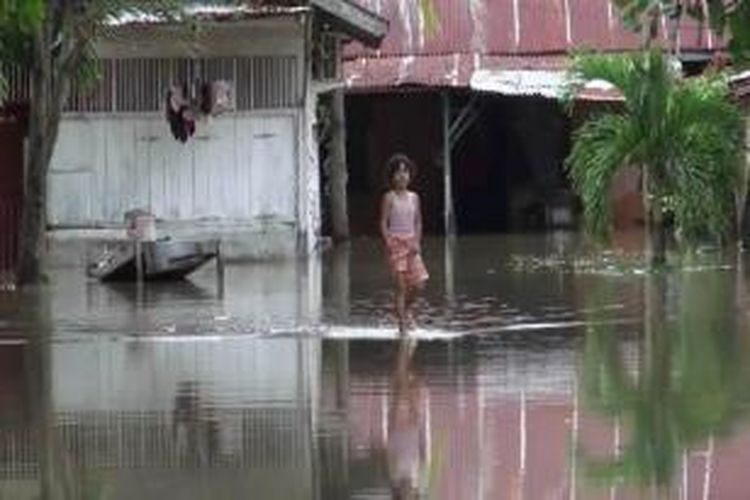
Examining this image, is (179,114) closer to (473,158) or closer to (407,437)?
(473,158)

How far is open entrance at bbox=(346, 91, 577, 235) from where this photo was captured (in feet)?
111

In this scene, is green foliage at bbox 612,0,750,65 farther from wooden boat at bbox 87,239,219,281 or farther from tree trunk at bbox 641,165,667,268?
tree trunk at bbox 641,165,667,268

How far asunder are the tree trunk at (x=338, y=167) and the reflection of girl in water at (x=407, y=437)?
17.0m

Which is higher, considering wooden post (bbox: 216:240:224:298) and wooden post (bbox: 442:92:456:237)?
wooden post (bbox: 442:92:456:237)

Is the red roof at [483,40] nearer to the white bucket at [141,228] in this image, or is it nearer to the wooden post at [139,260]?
the white bucket at [141,228]

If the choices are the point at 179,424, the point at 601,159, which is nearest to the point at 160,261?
the point at 601,159

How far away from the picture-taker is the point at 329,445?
9.11 m

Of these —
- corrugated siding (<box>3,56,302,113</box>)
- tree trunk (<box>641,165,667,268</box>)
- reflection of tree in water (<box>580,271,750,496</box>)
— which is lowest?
reflection of tree in water (<box>580,271,750,496</box>)

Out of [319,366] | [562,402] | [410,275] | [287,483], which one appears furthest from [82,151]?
[287,483]

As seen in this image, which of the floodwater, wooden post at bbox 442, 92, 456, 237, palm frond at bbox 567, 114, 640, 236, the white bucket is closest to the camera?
the floodwater

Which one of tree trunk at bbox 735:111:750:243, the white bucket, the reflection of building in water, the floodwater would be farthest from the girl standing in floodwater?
tree trunk at bbox 735:111:750:243

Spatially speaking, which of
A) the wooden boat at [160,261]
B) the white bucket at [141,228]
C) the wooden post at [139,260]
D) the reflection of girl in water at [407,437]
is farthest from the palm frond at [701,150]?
the reflection of girl in water at [407,437]

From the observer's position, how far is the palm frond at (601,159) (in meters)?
22.1

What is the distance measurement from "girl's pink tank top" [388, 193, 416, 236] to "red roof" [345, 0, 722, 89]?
16.2 metres
